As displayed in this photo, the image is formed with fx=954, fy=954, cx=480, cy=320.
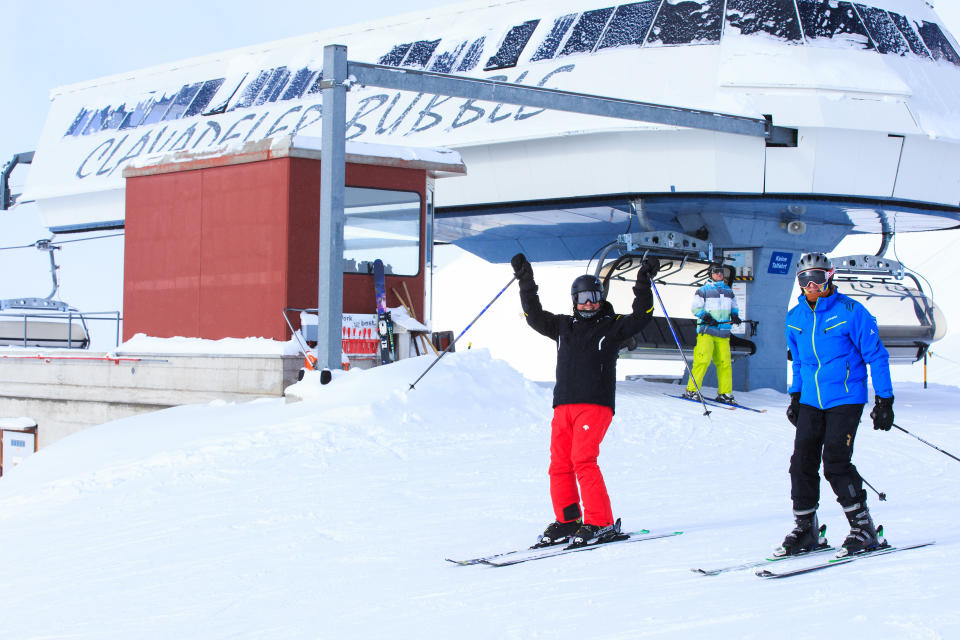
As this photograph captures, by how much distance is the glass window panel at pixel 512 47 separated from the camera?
17.9 metres

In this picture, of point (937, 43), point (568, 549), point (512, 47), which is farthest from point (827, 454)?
point (937, 43)

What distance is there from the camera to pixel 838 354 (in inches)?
190

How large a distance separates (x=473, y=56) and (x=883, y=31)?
7360mm

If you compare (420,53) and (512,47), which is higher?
(420,53)

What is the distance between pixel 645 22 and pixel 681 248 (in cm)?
431

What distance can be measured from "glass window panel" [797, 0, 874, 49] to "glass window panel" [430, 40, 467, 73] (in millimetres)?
6417

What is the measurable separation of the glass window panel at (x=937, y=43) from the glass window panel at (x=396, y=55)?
32.1 feet

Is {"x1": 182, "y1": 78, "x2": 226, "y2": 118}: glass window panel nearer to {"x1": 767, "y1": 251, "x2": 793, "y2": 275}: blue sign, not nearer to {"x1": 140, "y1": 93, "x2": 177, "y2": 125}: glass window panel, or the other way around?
{"x1": 140, "y1": 93, "x2": 177, "y2": 125}: glass window panel

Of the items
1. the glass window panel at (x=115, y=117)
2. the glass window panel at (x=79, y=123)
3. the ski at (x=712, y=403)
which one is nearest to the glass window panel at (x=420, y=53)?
the ski at (x=712, y=403)

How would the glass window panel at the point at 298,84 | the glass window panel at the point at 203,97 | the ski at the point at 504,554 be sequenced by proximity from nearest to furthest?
1. the ski at the point at 504,554
2. the glass window panel at the point at 298,84
3. the glass window panel at the point at 203,97

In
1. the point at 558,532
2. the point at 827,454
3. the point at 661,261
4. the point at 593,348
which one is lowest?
the point at 558,532

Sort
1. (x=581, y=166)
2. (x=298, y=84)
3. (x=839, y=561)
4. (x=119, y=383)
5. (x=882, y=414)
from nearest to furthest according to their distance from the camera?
1. (x=839, y=561)
2. (x=882, y=414)
3. (x=119, y=383)
4. (x=581, y=166)
5. (x=298, y=84)

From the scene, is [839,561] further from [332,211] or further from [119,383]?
[119,383]

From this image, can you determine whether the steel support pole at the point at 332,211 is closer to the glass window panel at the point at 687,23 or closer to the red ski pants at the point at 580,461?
the red ski pants at the point at 580,461
